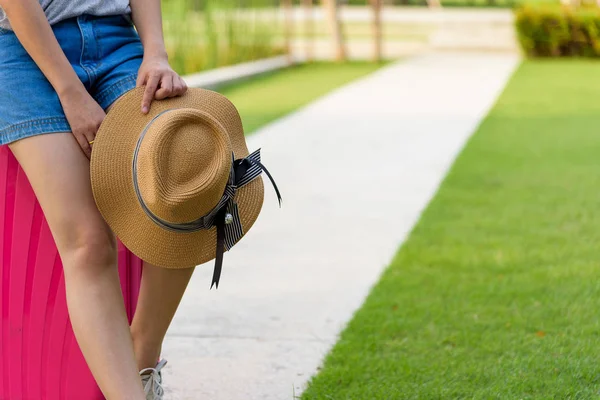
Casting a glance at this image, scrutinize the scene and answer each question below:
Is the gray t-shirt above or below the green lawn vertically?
above

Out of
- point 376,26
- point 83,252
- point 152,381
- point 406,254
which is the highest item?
point 83,252

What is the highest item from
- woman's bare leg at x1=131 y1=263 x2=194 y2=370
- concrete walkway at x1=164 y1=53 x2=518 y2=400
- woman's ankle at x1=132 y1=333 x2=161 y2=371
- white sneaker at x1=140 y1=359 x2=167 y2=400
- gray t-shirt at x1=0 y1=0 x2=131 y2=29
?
gray t-shirt at x1=0 y1=0 x2=131 y2=29

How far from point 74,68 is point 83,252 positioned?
47cm

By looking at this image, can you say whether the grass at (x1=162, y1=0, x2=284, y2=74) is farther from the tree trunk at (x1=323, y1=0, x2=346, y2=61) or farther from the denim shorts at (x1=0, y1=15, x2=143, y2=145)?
the denim shorts at (x1=0, y1=15, x2=143, y2=145)

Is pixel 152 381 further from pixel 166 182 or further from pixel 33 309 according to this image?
pixel 166 182

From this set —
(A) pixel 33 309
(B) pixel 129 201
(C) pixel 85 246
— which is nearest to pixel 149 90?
(B) pixel 129 201

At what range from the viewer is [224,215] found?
2451 mm

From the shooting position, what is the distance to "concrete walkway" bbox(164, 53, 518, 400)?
11.3ft

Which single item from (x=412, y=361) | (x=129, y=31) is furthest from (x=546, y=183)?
(x=129, y=31)

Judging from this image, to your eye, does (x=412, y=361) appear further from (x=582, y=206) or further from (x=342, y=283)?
(x=582, y=206)

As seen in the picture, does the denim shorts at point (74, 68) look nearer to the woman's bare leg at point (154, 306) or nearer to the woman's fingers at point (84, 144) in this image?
the woman's fingers at point (84, 144)

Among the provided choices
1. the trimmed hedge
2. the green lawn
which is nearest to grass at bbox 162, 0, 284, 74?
the trimmed hedge

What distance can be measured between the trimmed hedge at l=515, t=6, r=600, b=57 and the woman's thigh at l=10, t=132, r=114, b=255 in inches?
613

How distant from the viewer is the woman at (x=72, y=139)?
239 cm
